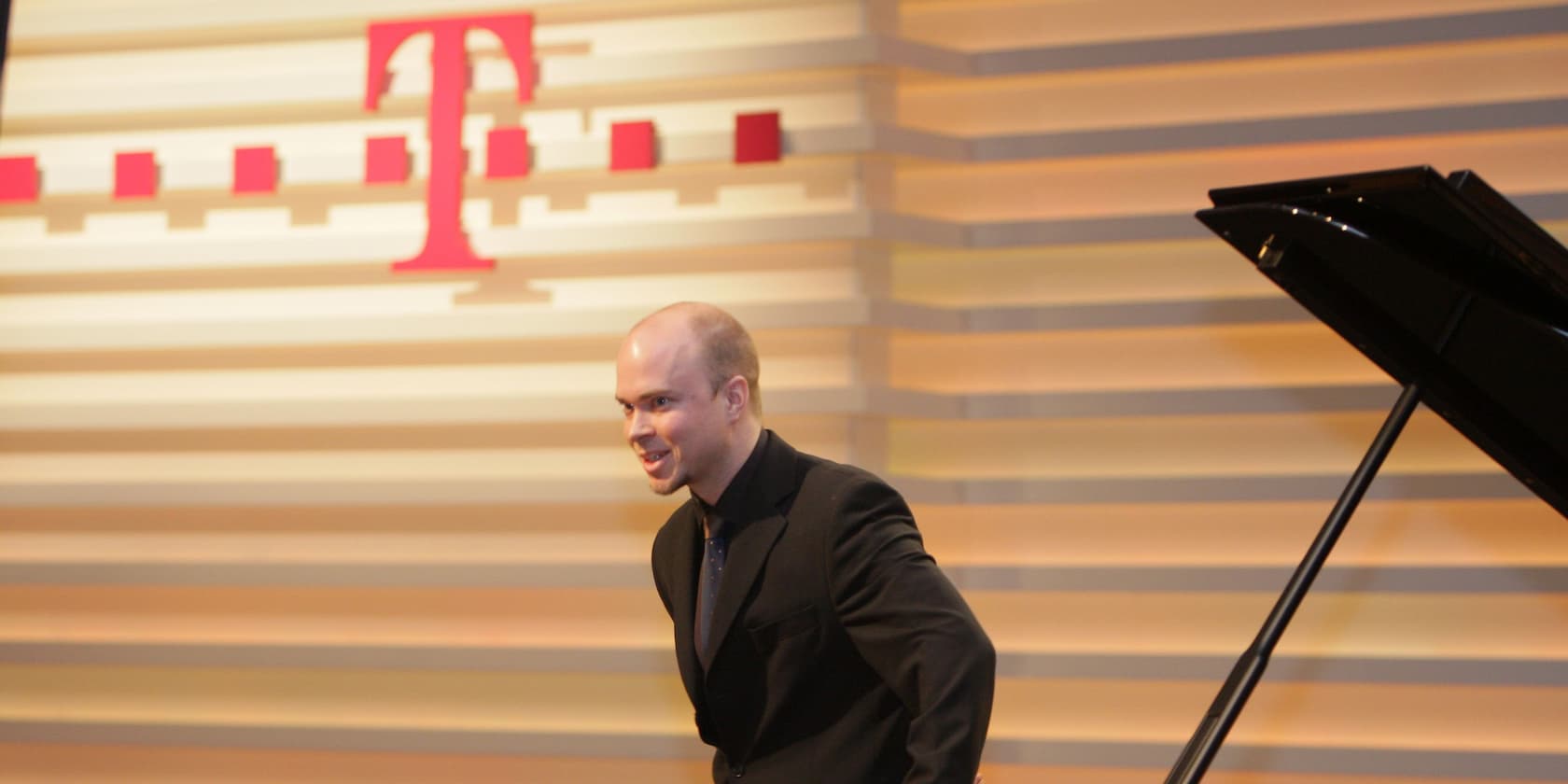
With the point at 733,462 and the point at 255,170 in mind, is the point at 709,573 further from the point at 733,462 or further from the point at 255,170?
the point at 255,170

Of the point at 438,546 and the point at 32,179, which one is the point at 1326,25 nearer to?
the point at 438,546

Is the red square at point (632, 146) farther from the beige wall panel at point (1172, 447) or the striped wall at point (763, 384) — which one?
the beige wall panel at point (1172, 447)

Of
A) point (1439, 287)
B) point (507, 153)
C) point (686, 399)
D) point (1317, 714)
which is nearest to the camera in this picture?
point (686, 399)

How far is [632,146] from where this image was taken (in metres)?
4.11

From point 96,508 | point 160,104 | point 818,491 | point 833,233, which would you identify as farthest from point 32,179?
point 818,491

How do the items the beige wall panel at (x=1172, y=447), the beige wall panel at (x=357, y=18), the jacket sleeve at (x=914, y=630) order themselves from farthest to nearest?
1. the beige wall panel at (x=357, y=18)
2. the beige wall panel at (x=1172, y=447)
3. the jacket sleeve at (x=914, y=630)

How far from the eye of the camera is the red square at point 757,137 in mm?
4012

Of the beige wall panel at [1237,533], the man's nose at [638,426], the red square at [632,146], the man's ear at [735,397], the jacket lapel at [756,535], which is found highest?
the red square at [632,146]

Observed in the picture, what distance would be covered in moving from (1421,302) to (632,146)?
2.05m

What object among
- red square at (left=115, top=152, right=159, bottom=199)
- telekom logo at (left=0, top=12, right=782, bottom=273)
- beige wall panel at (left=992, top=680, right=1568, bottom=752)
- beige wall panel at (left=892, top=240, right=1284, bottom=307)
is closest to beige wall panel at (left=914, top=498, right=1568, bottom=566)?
beige wall panel at (left=992, top=680, right=1568, bottom=752)

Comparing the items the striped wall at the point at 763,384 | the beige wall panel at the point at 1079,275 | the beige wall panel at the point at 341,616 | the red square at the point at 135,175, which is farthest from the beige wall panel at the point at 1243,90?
the red square at the point at 135,175

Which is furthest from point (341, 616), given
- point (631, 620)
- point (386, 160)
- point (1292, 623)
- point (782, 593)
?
point (1292, 623)

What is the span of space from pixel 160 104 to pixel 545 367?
1310mm

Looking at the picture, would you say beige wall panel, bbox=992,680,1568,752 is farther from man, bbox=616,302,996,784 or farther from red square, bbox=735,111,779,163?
man, bbox=616,302,996,784
